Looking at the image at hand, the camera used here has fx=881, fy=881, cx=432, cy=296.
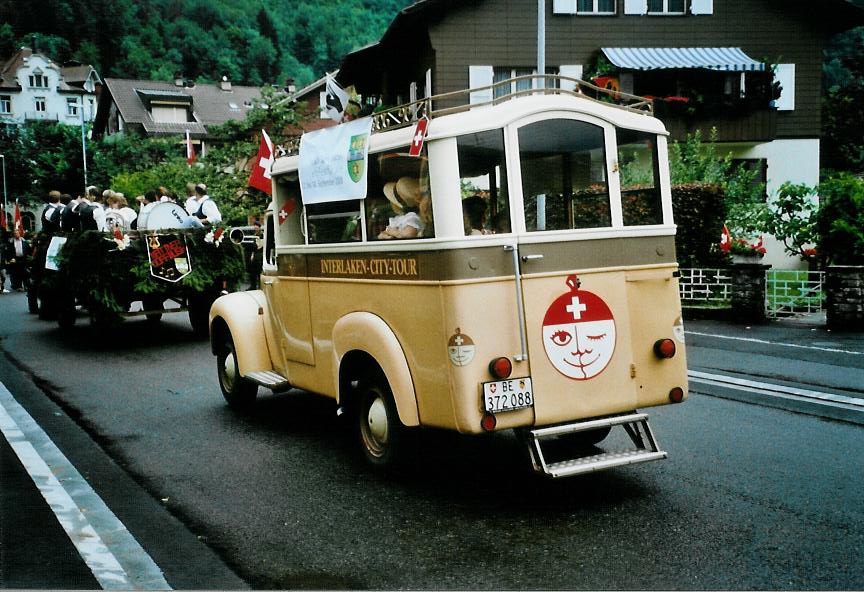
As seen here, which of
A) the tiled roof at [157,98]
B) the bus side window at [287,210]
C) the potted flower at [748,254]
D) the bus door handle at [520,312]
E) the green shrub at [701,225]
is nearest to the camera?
the bus door handle at [520,312]

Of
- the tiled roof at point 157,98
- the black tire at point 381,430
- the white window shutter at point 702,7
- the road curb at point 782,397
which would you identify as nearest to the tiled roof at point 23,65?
the black tire at point 381,430

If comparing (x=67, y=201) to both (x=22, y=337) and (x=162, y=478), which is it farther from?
(x=162, y=478)

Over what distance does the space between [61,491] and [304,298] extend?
2.34 metres

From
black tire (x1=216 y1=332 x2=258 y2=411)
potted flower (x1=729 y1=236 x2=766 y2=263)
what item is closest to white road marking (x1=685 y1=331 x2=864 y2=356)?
potted flower (x1=729 y1=236 x2=766 y2=263)

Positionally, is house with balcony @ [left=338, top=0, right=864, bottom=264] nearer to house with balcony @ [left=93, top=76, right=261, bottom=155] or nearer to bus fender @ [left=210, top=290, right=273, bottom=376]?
bus fender @ [left=210, top=290, right=273, bottom=376]

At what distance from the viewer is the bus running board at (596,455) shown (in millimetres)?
5340

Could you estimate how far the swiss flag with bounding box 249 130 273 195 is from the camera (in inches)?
310

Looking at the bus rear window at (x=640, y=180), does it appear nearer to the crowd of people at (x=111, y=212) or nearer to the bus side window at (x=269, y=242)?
the bus side window at (x=269, y=242)

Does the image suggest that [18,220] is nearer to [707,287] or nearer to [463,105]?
[707,287]

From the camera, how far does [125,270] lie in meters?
12.5

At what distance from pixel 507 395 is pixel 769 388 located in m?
4.92

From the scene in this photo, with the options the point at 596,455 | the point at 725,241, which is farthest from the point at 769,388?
the point at 725,241

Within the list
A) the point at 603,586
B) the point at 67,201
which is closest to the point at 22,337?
the point at 67,201

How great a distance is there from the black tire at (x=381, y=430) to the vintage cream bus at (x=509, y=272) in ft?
0.04
